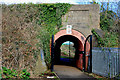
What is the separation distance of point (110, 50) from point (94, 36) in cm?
352

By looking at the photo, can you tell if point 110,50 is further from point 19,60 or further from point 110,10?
point 110,10

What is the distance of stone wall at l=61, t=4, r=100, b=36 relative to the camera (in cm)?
1225

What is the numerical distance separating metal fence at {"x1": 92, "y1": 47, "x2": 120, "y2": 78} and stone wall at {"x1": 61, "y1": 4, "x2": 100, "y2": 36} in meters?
2.58

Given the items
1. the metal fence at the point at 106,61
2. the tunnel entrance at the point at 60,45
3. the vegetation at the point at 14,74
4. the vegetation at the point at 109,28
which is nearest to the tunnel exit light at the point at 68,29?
A: the vegetation at the point at 109,28

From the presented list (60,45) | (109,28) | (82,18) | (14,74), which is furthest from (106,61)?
(60,45)

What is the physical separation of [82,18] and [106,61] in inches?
186

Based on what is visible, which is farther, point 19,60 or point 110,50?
point 110,50

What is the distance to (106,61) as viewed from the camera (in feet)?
28.5

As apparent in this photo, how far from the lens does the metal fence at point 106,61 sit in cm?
787

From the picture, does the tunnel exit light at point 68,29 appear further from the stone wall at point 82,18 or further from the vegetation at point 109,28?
the vegetation at point 109,28

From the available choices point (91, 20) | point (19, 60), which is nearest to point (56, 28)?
point (91, 20)

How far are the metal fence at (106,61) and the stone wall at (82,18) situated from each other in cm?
258

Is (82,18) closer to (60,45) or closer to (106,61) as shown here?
(106,61)

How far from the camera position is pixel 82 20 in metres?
12.3
